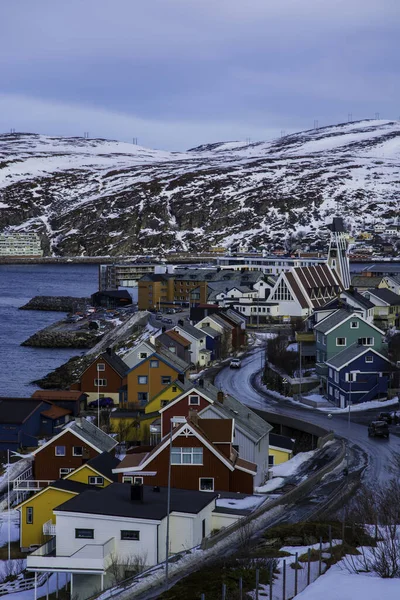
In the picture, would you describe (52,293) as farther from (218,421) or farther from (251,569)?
(251,569)

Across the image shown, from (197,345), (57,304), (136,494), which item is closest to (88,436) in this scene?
(136,494)

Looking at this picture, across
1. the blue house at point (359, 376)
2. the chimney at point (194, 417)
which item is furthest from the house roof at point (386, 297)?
the chimney at point (194, 417)

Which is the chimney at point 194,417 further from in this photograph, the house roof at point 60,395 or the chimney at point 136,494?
the house roof at point 60,395

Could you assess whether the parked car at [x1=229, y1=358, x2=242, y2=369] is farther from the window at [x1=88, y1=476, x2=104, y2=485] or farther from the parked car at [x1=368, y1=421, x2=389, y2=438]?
the window at [x1=88, y1=476, x2=104, y2=485]

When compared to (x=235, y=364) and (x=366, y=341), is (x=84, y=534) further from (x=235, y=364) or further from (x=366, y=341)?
(x=235, y=364)

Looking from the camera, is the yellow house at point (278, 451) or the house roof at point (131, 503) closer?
the house roof at point (131, 503)

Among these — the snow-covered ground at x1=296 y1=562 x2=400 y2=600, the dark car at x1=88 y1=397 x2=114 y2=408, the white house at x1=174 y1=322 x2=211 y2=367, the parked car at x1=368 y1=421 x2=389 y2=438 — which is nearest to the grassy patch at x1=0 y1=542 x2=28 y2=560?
the snow-covered ground at x1=296 y1=562 x2=400 y2=600
